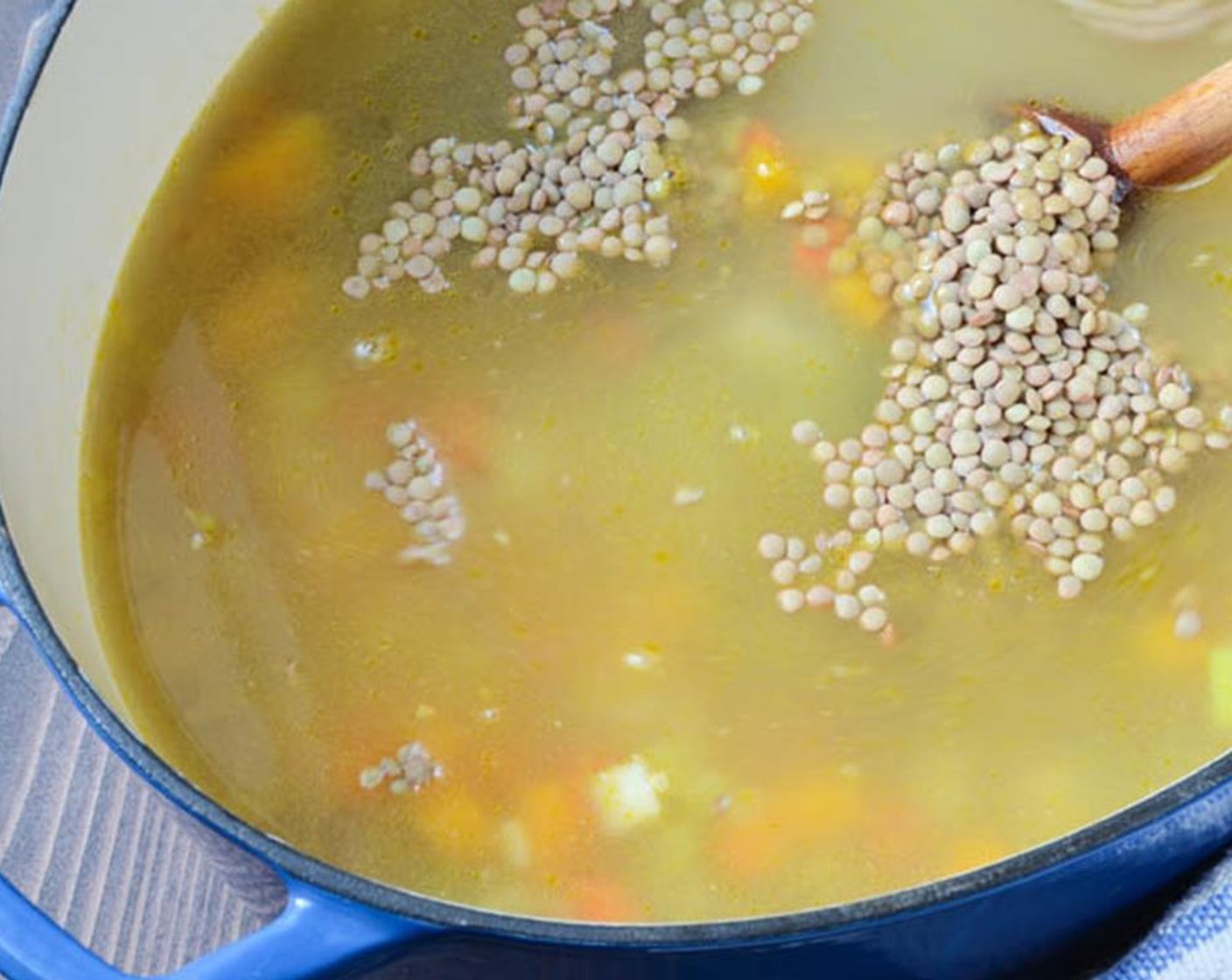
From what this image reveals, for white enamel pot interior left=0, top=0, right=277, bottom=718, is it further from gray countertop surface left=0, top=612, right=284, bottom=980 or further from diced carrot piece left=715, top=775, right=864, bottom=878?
diced carrot piece left=715, top=775, right=864, bottom=878

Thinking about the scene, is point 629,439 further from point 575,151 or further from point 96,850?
point 96,850

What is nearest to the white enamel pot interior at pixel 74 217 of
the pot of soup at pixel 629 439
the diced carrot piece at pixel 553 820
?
the pot of soup at pixel 629 439

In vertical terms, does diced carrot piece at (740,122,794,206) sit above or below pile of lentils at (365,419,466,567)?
above

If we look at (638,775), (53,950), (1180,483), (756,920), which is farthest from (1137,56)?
(53,950)

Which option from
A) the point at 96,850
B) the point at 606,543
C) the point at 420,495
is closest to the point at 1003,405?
the point at 606,543

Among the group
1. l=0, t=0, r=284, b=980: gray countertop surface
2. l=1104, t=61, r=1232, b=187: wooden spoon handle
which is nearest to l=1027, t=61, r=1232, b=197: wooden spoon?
l=1104, t=61, r=1232, b=187: wooden spoon handle

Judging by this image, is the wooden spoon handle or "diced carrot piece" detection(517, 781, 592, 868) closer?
"diced carrot piece" detection(517, 781, 592, 868)

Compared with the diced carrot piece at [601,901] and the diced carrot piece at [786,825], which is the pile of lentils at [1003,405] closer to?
the diced carrot piece at [786,825]
